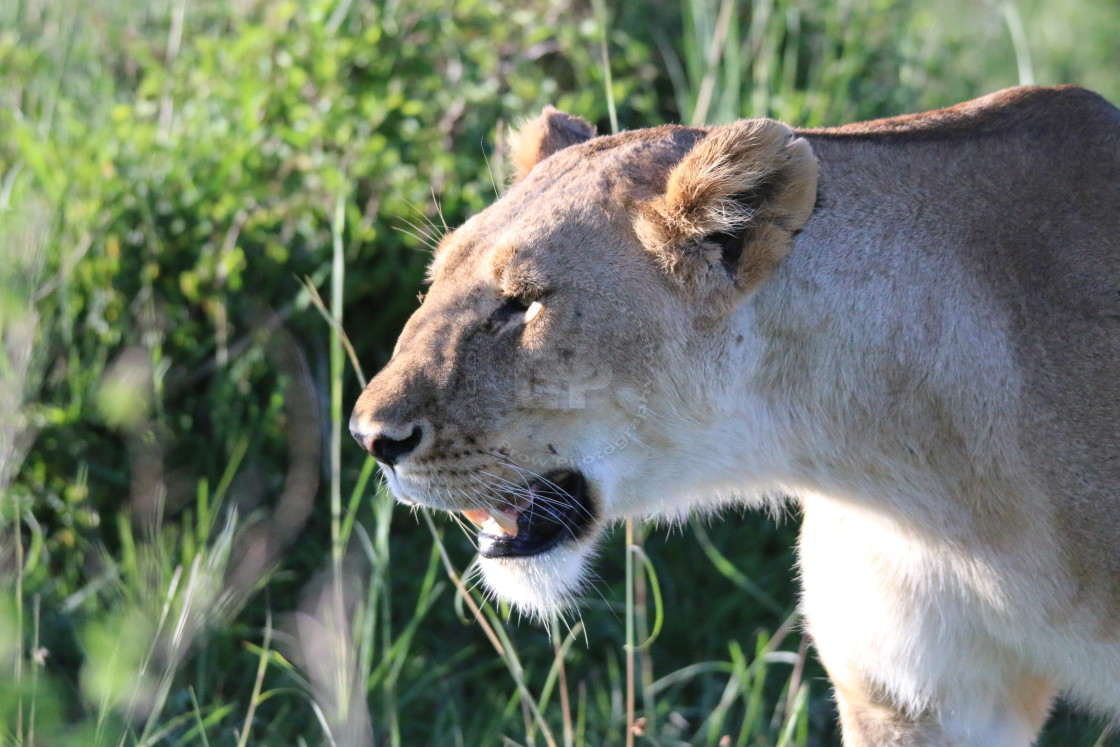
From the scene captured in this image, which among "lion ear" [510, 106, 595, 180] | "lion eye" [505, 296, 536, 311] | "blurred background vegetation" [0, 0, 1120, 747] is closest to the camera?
"lion eye" [505, 296, 536, 311]

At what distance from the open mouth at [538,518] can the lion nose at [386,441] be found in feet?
0.62

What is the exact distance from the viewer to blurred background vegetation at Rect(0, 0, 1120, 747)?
3.52 m

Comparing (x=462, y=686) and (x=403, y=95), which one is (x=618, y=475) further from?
(x=403, y=95)

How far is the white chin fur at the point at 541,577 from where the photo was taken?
2520 mm

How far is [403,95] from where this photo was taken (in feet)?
14.2

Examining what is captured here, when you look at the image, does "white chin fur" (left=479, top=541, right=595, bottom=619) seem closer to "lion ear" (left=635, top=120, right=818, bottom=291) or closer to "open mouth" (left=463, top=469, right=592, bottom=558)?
"open mouth" (left=463, top=469, right=592, bottom=558)

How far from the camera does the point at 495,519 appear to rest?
2.52m

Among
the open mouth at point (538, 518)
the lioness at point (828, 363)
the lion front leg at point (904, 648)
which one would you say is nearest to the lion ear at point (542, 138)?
the lioness at point (828, 363)

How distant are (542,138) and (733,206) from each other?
654mm

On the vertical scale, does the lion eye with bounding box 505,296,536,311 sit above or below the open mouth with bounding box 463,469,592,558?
above

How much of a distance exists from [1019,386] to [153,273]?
2.58 m

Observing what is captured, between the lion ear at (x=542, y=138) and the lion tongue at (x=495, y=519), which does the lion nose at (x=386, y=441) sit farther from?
the lion ear at (x=542, y=138)

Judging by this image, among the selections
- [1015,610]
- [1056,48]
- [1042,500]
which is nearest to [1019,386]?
[1042,500]

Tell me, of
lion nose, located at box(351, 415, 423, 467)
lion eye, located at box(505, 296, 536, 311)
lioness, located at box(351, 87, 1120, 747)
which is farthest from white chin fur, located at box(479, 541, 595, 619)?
lion eye, located at box(505, 296, 536, 311)
